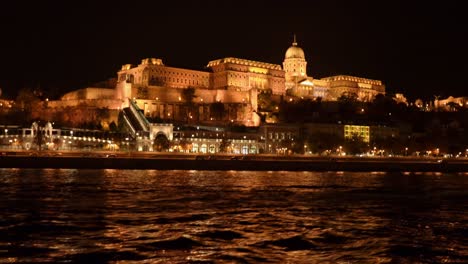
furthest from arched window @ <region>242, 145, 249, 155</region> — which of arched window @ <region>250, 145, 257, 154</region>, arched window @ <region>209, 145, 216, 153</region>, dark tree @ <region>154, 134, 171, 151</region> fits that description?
dark tree @ <region>154, 134, 171, 151</region>

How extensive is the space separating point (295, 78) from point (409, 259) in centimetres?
10939

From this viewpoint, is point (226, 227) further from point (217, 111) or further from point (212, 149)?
point (217, 111)

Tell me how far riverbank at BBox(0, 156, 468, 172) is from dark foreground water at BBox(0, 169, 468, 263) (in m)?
22.7

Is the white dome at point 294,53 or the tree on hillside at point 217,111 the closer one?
the tree on hillside at point 217,111

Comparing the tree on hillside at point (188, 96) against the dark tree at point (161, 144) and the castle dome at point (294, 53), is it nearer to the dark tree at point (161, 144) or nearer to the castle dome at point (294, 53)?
the dark tree at point (161, 144)

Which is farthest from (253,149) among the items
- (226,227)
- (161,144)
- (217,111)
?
(226,227)

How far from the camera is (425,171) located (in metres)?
53.3

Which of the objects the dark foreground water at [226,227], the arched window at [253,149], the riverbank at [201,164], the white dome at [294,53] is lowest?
the dark foreground water at [226,227]

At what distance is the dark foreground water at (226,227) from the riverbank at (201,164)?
22.7 meters

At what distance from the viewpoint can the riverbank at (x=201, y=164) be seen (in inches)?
1820

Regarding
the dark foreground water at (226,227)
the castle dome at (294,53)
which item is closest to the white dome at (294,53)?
the castle dome at (294,53)

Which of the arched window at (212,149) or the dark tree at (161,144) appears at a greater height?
the dark tree at (161,144)

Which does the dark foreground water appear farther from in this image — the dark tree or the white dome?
the white dome

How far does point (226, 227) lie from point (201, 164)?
116 ft
